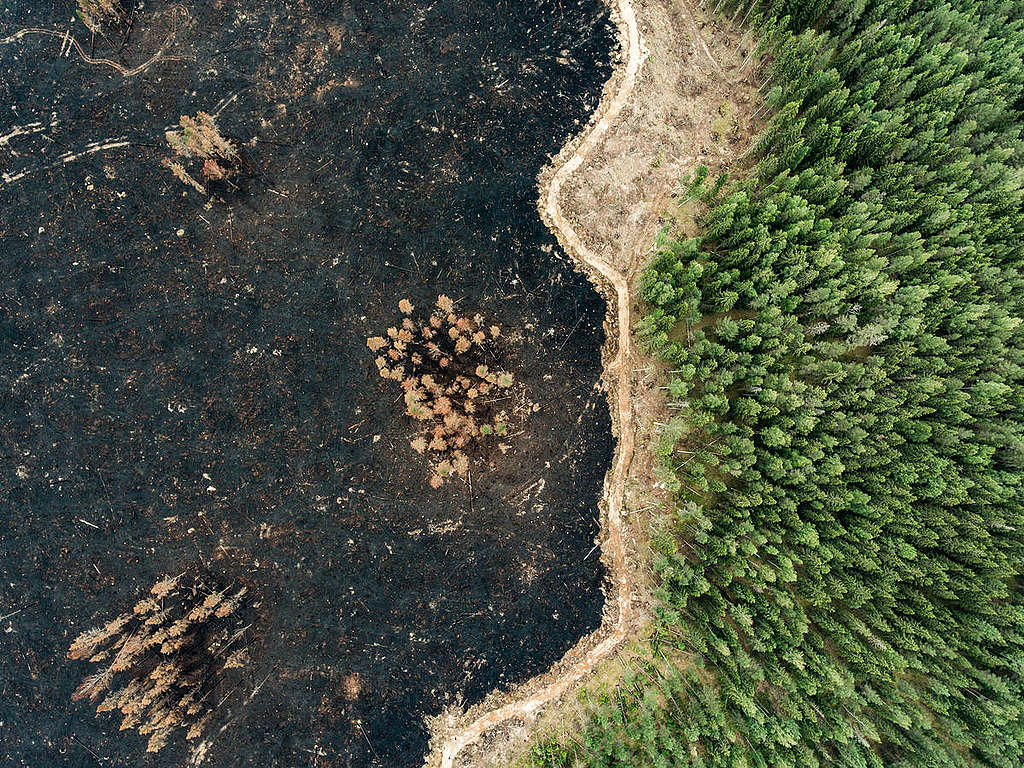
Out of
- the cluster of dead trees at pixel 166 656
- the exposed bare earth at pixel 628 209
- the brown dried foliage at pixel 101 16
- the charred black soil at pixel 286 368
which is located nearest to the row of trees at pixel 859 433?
the exposed bare earth at pixel 628 209

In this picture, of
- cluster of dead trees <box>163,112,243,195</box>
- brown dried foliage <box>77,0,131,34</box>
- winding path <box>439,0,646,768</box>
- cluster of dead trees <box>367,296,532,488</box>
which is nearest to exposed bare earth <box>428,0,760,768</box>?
winding path <box>439,0,646,768</box>

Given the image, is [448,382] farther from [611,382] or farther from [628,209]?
[628,209]

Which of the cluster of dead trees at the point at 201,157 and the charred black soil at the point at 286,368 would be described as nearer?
the charred black soil at the point at 286,368

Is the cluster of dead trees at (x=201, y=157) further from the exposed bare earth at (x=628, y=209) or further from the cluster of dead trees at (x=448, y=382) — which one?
the exposed bare earth at (x=628, y=209)

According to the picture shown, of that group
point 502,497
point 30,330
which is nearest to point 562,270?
point 502,497

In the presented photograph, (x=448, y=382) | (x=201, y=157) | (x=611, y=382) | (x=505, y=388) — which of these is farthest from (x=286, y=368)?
(x=611, y=382)

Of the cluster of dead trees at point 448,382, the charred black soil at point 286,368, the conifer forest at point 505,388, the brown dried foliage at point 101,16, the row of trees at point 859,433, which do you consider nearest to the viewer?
the row of trees at point 859,433

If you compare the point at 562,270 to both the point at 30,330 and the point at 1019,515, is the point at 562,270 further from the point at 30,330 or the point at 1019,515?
the point at 30,330
